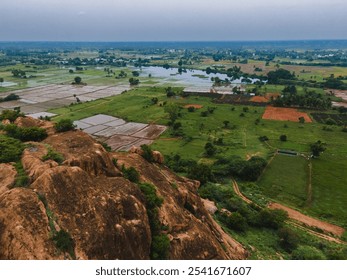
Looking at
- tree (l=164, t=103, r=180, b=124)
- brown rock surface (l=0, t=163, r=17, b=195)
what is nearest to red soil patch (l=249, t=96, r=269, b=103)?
tree (l=164, t=103, r=180, b=124)

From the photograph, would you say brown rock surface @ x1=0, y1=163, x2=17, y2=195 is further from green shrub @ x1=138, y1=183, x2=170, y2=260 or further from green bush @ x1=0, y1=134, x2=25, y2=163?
green shrub @ x1=138, y1=183, x2=170, y2=260

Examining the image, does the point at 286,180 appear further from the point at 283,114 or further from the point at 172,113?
the point at 283,114

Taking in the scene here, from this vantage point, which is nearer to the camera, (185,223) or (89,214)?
(89,214)

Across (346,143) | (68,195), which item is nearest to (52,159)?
(68,195)

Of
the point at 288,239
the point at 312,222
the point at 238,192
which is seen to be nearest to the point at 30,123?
the point at 238,192

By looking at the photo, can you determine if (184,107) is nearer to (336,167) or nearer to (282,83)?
(336,167)

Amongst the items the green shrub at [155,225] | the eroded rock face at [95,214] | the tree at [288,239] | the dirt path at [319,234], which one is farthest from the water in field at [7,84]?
the tree at [288,239]

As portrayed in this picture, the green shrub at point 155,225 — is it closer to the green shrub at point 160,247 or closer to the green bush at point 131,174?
the green shrub at point 160,247
